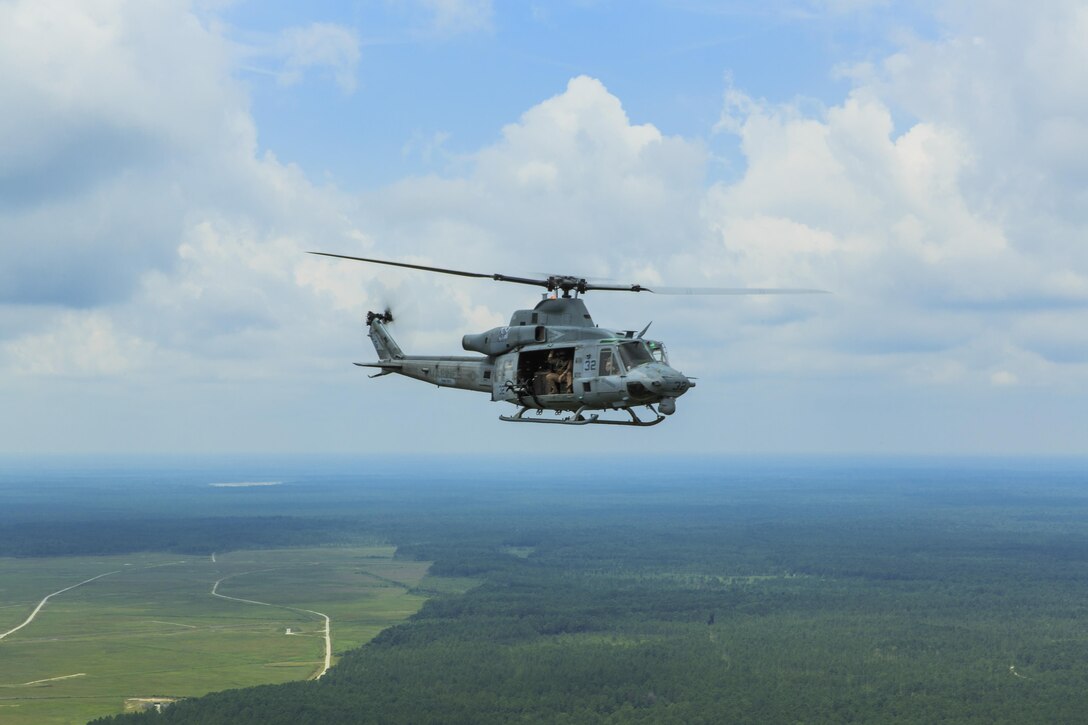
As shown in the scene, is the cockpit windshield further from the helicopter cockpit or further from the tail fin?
the tail fin

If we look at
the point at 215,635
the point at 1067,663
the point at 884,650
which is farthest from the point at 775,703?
the point at 215,635

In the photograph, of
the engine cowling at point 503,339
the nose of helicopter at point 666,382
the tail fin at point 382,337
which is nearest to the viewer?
the nose of helicopter at point 666,382

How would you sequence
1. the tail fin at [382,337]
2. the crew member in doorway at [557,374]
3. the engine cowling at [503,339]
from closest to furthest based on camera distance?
the crew member in doorway at [557,374] → the engine cowling at [503,339] → the tail fin at [382,337]

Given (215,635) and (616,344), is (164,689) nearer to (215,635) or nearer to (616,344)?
(215,635)

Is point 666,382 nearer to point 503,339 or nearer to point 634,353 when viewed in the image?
point 634,353

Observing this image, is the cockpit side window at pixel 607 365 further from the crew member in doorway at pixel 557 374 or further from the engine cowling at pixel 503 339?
the engine cowling at pixel 503 339

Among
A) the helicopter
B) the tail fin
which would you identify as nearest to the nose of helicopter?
the helicopter

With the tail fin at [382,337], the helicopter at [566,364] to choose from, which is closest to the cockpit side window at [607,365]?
the helicopter at [566,364]
